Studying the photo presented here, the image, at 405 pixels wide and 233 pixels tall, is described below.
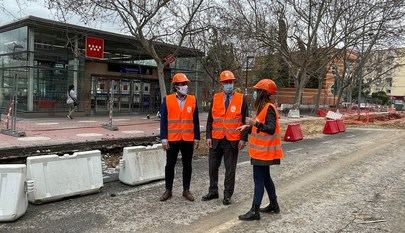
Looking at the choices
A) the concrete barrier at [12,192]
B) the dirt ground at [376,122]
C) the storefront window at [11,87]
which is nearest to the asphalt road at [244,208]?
the concrete barrier at [12,192]

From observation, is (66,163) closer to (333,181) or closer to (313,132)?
(333,181)

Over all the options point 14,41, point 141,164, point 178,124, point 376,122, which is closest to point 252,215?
point 178,124

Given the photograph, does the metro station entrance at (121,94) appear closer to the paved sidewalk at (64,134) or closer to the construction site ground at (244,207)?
the paved sidewalk at (64,134)

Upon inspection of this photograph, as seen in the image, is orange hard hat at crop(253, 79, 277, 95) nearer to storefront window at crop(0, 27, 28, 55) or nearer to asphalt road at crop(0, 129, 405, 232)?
asphalt road at crop(0, 129, 405, 232)

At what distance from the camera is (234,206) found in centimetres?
675

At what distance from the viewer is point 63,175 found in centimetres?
688

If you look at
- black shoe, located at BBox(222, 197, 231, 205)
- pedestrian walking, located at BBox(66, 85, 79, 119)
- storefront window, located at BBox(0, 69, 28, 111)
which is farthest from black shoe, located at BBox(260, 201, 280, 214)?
storefront window, located at BBox(0, 69, 28, 111)

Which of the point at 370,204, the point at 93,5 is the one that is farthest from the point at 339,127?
the point at 370,204

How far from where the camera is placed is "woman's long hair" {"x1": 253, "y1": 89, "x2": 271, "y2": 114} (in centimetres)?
609

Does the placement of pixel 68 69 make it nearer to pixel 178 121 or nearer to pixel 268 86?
pixel 178 121

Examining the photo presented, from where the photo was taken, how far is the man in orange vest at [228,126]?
A: 6.77m

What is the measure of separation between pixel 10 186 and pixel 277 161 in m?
3.42

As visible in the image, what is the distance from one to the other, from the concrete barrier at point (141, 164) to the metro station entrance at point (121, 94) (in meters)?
18.4

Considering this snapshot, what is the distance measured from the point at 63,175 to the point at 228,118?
2.60 m
